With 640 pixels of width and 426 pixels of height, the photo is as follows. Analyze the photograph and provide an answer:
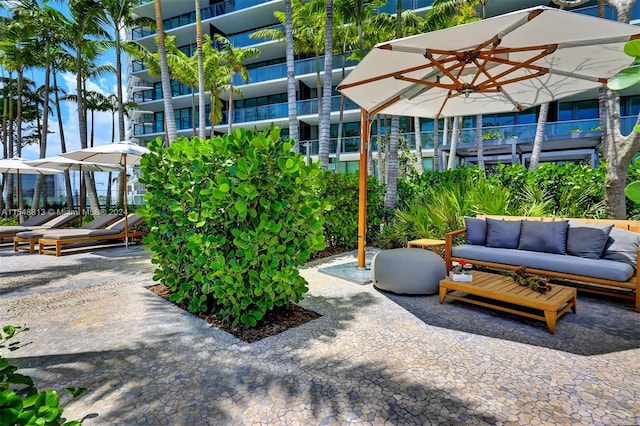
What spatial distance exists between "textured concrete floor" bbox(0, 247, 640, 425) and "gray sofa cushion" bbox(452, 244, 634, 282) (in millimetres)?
1203

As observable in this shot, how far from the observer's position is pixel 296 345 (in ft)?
10.0

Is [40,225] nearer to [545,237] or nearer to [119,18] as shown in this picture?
[119,18]

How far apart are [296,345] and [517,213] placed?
221 inches

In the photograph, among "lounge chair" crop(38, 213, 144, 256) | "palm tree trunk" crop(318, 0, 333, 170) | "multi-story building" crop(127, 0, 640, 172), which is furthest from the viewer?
"multi-story building" crop(127, 0, 640, 172)

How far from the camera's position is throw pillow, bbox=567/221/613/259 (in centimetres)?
447

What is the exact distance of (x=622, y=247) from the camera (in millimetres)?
4363

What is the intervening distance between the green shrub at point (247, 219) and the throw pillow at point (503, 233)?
3.48 metres

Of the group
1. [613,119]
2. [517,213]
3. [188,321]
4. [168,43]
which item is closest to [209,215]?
[188,321]

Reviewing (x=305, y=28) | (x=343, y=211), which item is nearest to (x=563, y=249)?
(x=343, y=211)

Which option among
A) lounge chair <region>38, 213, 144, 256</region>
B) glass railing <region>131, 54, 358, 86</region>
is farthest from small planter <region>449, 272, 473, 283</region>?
glass railing <region>131, 54, 358, 86</region>

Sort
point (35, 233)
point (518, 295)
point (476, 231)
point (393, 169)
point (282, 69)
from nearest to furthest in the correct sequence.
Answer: point (518, 295), point (476, 231), point (35, 233), point (393, 169), point (282, 69)

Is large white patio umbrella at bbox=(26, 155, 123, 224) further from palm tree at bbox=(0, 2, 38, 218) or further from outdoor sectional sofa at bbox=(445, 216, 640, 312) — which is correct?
outdoor sectional sofa at bbox=(445, 216, 640, 312)

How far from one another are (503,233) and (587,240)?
3.61 feet

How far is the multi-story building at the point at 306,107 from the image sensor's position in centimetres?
1420
